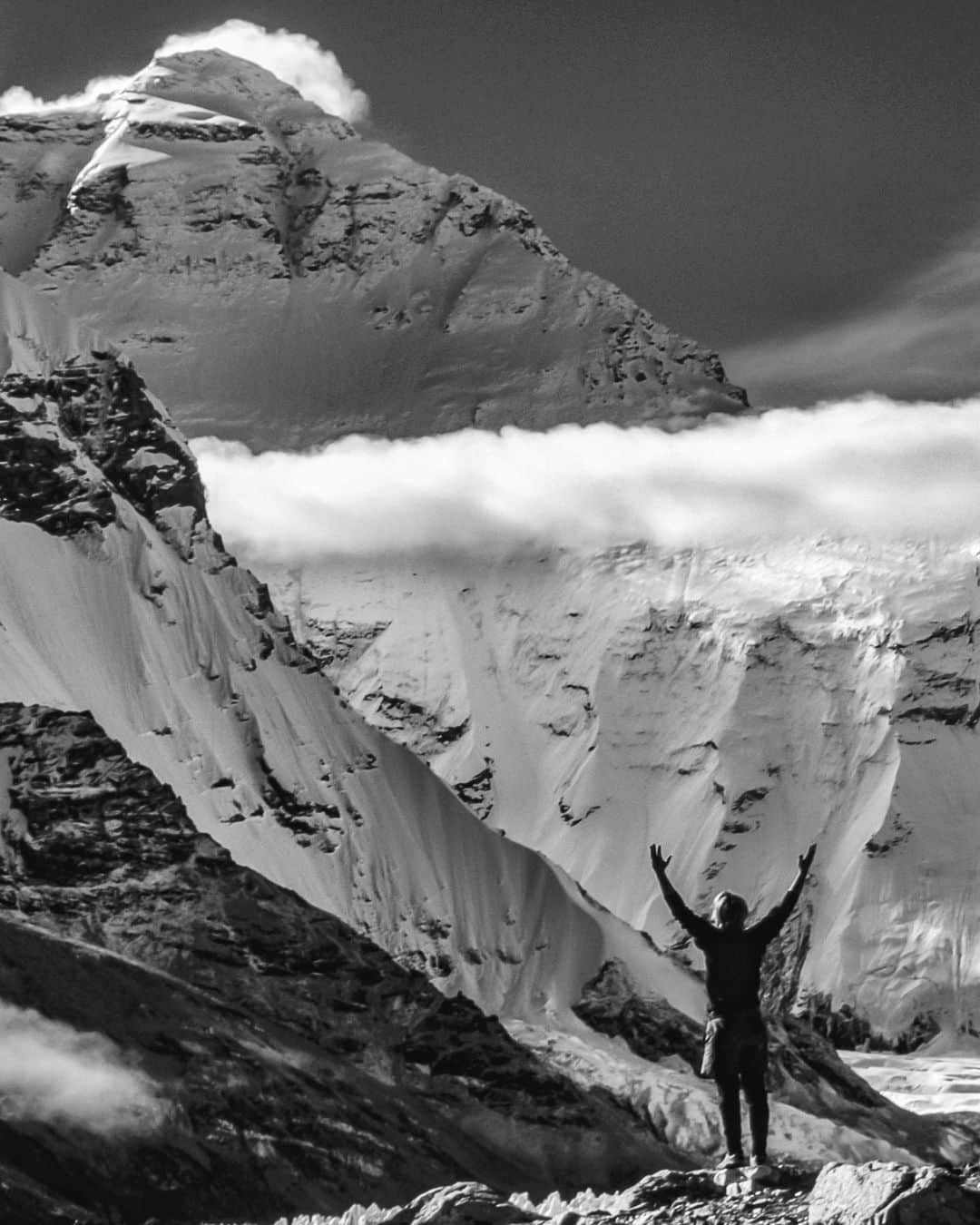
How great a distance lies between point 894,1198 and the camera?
2867 cm

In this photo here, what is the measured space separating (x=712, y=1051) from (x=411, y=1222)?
13.7 ft

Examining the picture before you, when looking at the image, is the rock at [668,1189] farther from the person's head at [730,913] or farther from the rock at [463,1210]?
the person's head at [730,913]

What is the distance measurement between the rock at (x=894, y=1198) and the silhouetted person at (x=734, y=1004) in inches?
195

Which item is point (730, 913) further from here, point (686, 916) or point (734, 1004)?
point (734, 1004)

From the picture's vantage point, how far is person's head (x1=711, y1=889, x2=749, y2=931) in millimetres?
35531

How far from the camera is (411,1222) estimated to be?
36.8 metres

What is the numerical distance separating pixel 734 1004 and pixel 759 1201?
408cm

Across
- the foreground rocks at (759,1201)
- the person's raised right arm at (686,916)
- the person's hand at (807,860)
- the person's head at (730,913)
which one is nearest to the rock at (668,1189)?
the foreground rocks at (759,1201)

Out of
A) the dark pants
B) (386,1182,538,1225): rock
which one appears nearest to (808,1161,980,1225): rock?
the dark pants

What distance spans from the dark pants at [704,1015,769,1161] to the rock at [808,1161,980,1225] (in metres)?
4.81

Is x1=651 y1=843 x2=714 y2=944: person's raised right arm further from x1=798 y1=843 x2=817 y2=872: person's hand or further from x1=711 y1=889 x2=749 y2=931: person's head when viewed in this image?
x1=798 y1=843 x2=817 y2=872: person's hand

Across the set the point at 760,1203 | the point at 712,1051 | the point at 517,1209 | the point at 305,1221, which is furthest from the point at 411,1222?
the point at 305,1221

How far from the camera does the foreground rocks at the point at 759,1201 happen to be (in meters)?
28.7

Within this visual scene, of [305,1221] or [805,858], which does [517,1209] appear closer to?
[805,858]
